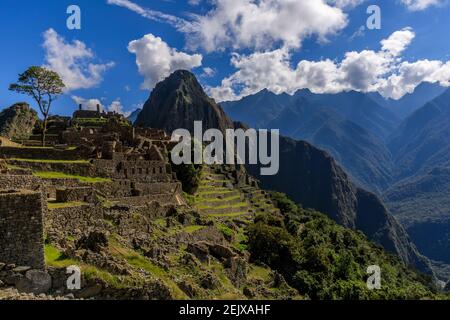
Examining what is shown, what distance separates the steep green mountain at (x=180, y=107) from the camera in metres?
152

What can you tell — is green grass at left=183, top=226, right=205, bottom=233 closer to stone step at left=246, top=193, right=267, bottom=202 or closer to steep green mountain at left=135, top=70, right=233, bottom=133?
stone step at left=246, top=193, right=267, bottom=202

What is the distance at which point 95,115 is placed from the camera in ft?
230

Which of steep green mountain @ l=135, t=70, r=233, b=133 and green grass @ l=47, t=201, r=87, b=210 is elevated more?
steep green mountain @ l=135, t=70, r=233, b=133

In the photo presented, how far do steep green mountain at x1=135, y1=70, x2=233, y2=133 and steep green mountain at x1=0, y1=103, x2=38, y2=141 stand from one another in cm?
7267

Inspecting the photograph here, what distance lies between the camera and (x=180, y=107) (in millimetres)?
158000

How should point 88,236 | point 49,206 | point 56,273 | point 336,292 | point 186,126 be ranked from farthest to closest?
point 186,126 → point 336,292 → point 49,206 → point 88,236 → point 56,273

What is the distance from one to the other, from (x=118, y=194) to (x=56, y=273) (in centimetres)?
1886

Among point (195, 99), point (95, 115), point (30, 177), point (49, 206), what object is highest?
point (195, 99)

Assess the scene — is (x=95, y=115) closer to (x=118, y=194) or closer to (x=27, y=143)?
(x=27, y=143)

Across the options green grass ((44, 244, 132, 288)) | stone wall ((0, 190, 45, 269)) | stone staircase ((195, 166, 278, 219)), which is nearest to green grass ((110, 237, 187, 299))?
green grass ((44, 244, 132, 288))

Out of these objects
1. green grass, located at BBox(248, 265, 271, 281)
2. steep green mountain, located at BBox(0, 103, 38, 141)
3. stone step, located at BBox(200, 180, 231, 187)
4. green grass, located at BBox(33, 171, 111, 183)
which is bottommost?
green grass, located at BBox(248, 265, 271, 281)

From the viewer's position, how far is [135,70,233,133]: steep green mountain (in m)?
152

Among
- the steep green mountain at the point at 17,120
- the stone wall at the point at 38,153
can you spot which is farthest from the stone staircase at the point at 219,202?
the steep green mountain at the point at 17,120

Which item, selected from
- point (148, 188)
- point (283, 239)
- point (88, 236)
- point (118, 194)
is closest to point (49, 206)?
point (88, 236)
